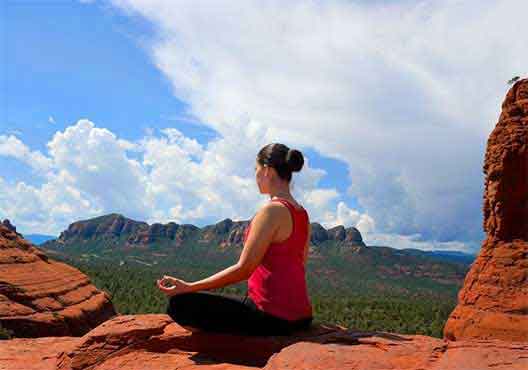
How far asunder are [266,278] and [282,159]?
1.16 metres

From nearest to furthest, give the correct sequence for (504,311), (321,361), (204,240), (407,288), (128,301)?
(321,361)
(504,311)
(128,301)
(407,288)
(204,240)

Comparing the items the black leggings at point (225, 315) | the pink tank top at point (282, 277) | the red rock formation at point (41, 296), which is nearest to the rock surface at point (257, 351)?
the black leggings at point (225, 315)

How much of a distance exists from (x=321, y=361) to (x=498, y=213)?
24734 millimetres

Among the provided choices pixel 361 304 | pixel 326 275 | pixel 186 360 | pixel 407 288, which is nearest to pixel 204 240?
pixel 326 275

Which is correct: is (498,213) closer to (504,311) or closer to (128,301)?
(504,311)

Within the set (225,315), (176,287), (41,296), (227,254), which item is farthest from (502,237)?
(227,254)

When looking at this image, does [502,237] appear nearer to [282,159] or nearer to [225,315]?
[282,159]

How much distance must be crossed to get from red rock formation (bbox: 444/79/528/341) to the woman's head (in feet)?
68.3

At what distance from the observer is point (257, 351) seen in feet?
16.0

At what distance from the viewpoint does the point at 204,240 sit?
15338 cm

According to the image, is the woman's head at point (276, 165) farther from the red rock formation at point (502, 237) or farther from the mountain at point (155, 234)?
the mountain at point (155, 234)

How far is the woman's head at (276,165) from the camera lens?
487cm

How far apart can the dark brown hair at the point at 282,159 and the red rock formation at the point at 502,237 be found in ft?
68.3

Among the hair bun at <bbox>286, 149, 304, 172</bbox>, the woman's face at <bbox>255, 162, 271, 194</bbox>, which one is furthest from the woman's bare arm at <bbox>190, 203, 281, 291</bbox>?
the hair bun at <bbox>286, 149, 304, 172</bbox>
